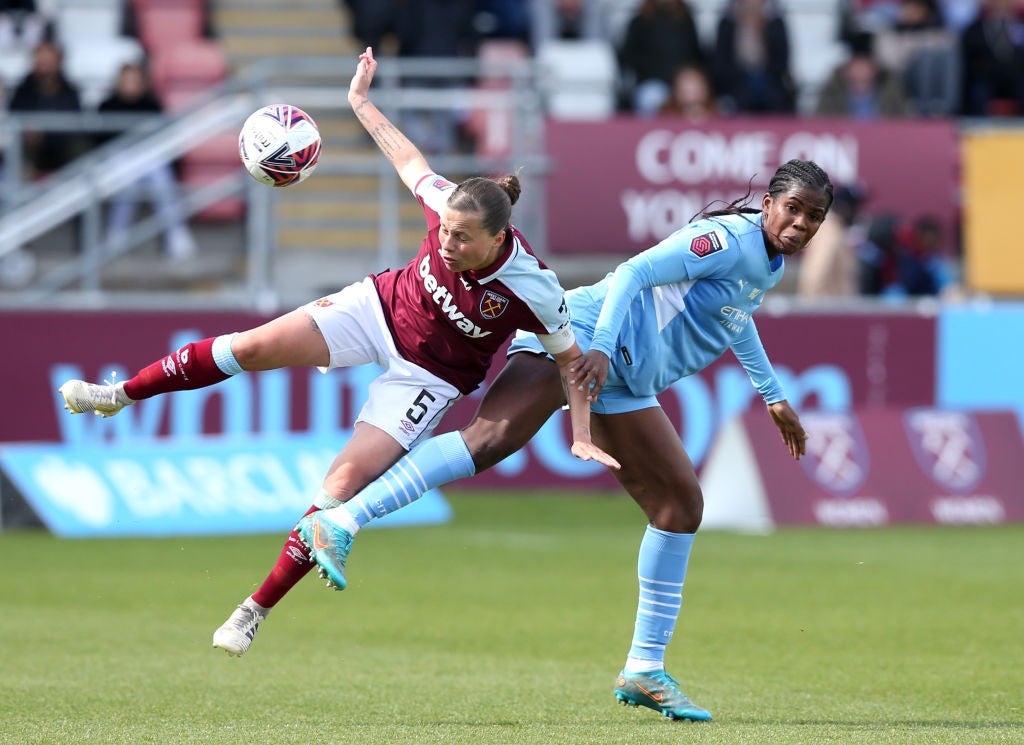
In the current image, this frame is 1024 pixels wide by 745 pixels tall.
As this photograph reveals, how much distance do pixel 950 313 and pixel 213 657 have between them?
983 centimetres

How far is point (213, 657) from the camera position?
28.1ft

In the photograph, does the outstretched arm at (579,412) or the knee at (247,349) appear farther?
the knee at (247,349)

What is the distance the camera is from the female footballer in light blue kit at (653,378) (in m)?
6.92

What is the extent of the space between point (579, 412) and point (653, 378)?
1.82 ft

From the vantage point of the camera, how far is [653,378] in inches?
284

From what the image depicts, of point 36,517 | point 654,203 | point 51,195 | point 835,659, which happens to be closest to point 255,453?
point 36,517

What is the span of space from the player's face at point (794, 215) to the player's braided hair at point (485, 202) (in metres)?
1.08

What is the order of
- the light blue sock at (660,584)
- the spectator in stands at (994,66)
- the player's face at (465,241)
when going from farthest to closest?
1. the spectator in stands at (994,66)
2. the light blue sock at (660,584)
3. the player's face at (465,241)

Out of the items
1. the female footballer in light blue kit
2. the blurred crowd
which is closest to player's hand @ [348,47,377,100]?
the female footballer in light blue kit

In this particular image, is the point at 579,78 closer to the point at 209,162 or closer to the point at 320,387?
the point at 209,162

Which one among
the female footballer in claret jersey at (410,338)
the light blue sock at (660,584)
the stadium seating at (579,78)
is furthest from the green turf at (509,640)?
the stadium seating at (579,78)

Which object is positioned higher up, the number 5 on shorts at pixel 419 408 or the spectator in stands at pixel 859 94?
the spectator in stands at pixel 859 94

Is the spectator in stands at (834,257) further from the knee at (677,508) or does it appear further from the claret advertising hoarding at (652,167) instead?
the knee at (677,508)

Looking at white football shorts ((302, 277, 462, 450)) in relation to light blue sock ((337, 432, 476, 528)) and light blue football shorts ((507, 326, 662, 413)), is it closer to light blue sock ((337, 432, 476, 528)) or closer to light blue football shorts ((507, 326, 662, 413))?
light blue sock ((337, 432, 476, 528))
